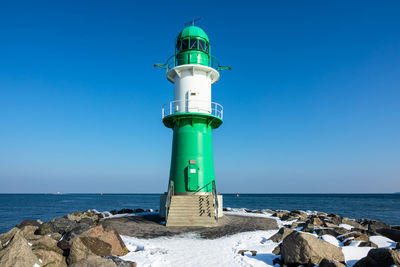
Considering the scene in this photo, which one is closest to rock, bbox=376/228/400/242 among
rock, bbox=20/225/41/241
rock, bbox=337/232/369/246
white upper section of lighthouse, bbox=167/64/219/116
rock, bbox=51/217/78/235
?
rock, bbox=337/232/369/246

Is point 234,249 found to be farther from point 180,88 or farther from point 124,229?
point 180,88

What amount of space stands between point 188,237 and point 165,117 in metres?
7.97

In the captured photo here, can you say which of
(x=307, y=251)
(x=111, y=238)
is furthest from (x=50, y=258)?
(x=307, y=251)

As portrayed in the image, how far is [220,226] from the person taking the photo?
46.2 feet

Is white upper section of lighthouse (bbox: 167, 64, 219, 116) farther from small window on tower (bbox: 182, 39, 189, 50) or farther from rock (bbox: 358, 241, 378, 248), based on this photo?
rock (bbox: 358, 241, 378, 248)

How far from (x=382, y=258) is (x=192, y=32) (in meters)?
15.8

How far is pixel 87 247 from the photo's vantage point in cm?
867

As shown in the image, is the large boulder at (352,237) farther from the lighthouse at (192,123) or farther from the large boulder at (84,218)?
the large boulder at (84,218)

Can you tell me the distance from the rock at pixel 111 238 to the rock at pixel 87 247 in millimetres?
196

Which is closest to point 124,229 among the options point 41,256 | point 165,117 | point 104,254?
point 104,254

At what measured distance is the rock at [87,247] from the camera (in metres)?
8.21

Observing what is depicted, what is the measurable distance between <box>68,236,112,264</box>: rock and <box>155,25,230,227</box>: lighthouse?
22.6 ft

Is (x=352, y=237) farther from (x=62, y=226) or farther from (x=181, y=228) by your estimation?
(x=62, y=226)

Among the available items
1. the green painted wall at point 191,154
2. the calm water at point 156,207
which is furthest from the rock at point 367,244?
the calm water at point 156,207
